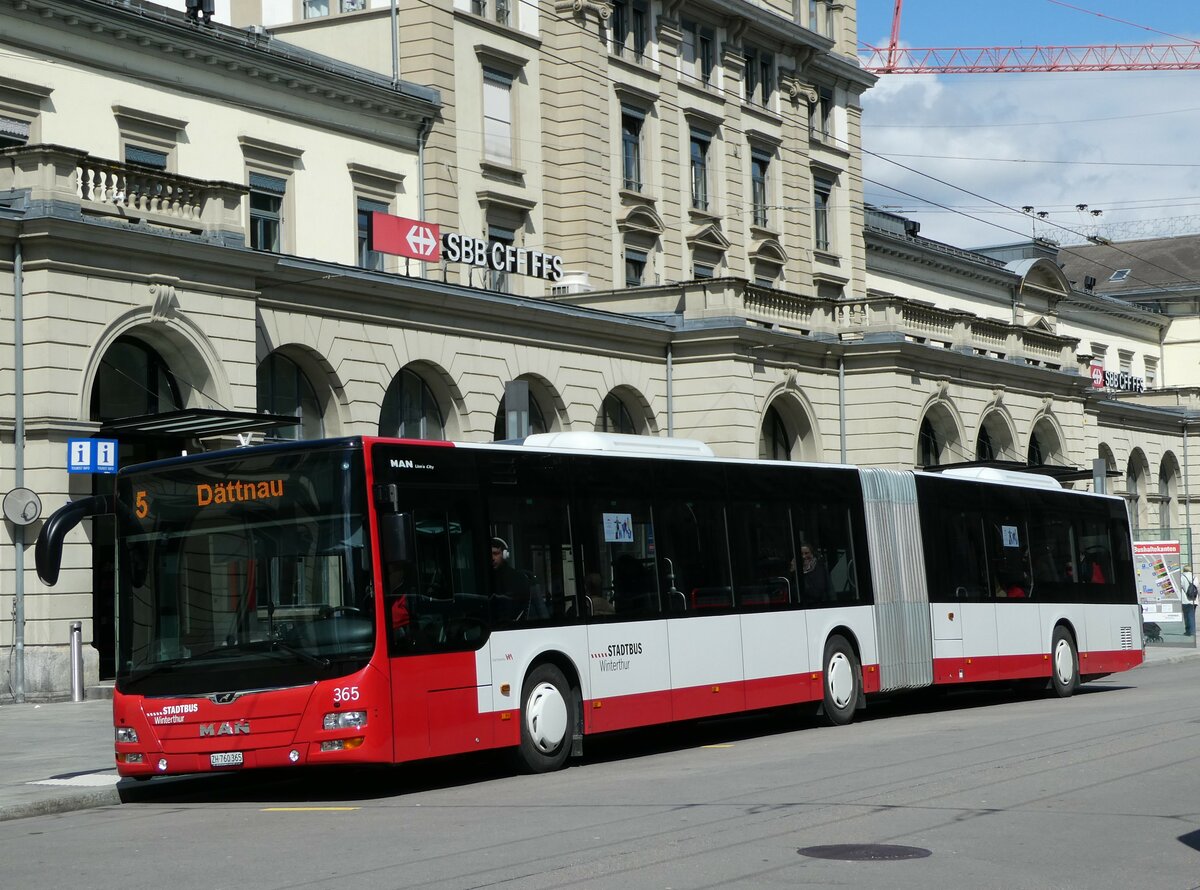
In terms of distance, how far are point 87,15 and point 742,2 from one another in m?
22.7

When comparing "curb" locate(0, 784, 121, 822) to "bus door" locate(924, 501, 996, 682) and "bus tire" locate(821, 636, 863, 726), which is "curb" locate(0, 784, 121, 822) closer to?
"bus tire" locate(821, 636, 863, 726)

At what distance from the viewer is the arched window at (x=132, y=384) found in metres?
25.3

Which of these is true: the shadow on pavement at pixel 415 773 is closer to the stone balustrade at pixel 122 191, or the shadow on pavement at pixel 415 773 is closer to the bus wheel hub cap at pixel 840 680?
the bus wheel hub cap at pixel 840 680

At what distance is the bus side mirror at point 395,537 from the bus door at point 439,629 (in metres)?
0.01

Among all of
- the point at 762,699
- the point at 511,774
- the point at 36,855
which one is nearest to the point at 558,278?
the point at 762,699

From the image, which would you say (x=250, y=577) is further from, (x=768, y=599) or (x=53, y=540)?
(x=768, y=599)

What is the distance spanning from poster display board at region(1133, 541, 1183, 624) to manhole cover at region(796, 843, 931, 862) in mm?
31461

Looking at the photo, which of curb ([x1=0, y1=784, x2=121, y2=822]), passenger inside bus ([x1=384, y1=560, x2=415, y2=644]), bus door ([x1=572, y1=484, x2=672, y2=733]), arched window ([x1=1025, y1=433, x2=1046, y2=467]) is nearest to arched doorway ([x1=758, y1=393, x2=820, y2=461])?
arched window ([x1=1025, y1=433, x2=1046, y2=467])

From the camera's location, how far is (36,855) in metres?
11.4

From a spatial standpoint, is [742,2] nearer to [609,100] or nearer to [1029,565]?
[609,100]

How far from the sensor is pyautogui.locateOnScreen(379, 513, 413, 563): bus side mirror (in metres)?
13.9

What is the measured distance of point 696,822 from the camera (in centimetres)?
1177

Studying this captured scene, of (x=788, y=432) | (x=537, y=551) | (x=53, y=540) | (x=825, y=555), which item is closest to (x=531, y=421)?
(x=788, y=432)

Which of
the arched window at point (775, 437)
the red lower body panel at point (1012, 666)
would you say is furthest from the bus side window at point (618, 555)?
the arched window at point (775, 437)
